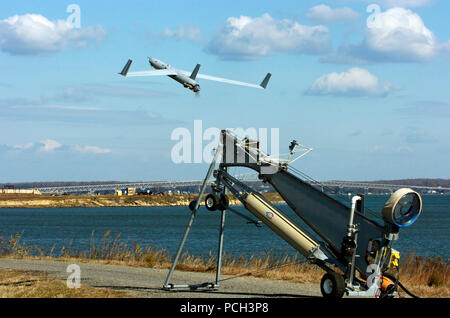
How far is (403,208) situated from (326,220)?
8.29 ft

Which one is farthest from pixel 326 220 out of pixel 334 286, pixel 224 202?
pixel 224 202

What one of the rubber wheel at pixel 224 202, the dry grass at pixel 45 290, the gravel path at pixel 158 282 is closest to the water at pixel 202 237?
the gravel path at pixel 158 282

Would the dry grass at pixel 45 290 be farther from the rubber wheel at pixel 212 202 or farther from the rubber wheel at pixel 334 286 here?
the rubber wheel at pixel 334 286

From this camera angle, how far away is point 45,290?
65.7 ft

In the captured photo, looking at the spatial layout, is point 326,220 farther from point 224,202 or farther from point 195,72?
point 195,72

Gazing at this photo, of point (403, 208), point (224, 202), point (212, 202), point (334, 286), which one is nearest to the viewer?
point (403, 208)

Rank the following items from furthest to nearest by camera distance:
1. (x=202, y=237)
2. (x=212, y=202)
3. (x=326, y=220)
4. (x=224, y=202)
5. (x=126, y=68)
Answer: (x=202, y=237)
(x=126, y=68)
(x=224, y=202)
(x=212, y=202)
(x=326, y=220)

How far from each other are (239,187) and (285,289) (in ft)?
Answer: 11.8

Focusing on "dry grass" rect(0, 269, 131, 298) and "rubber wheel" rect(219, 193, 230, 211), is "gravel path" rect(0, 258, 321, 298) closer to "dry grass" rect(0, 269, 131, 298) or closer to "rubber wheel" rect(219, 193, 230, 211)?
"dry grass" rect(0, 269, 131, 298)

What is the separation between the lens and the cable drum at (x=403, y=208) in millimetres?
17609

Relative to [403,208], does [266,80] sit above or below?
above

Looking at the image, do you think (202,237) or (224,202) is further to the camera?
(202,237)

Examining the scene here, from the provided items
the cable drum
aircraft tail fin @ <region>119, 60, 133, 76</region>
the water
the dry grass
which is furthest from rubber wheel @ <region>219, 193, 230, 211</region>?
aircraft tail fin @ <region>119, 60, 133, 76</region>
